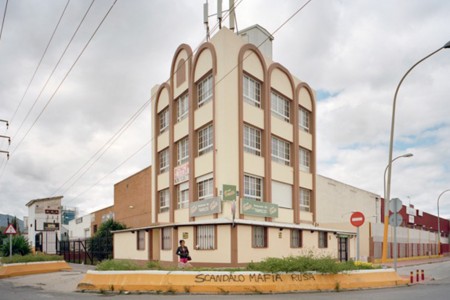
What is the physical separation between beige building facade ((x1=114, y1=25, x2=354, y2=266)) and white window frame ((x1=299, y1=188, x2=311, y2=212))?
68 mm

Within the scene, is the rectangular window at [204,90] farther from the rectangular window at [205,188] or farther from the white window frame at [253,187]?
the white window frame at [253,187]

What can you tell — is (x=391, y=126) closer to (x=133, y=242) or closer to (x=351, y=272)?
(x=351, y=272)

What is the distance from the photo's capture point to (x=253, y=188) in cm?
2548

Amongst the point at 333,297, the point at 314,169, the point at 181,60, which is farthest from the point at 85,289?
the point at 314,169

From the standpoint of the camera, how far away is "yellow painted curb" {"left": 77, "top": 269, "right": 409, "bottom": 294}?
14273 mm

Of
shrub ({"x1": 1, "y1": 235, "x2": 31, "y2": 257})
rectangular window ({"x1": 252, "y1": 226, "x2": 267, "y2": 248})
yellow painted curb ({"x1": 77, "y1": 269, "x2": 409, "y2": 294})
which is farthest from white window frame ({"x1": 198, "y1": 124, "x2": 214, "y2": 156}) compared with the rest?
shrub ({"x1": 1, "y1": 235, "x2": 31, "y2": 257})

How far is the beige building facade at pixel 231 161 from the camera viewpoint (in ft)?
76.5

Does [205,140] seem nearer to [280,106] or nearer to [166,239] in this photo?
[280,106]

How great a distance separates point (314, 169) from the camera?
105 feet

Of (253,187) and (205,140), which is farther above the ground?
(205,140)

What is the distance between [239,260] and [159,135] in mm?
13269

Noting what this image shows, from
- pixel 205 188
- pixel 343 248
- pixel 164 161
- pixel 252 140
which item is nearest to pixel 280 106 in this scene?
pixel 252 140

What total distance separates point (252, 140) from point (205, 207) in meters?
4.85

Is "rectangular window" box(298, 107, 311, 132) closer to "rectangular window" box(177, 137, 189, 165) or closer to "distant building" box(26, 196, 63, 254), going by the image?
"rectangular window" box(177, 137, 189, 165)
